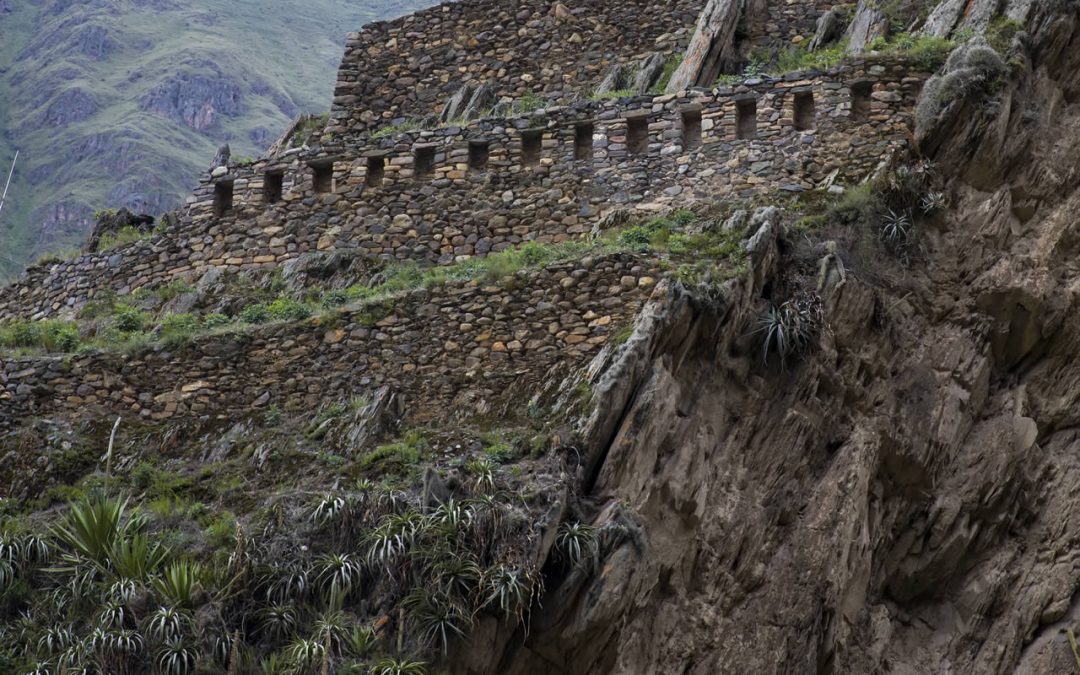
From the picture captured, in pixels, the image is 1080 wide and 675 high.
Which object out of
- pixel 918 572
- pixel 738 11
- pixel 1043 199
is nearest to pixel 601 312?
pixel 918 572

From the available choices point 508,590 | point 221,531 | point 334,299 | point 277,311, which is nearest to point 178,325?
point 277,311

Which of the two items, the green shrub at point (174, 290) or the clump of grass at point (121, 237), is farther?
the clump of grass at point (121, 237)

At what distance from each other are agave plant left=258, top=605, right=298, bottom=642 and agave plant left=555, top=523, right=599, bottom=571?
2831mm

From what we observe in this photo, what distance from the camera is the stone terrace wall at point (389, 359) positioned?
19922mm

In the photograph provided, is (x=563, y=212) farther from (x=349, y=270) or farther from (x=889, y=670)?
(x=889, y=670)

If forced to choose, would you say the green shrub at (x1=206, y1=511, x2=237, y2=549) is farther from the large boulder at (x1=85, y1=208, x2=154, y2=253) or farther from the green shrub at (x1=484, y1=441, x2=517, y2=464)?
the large boulder at (x1=85, y1=208, x2=154, y2=253)

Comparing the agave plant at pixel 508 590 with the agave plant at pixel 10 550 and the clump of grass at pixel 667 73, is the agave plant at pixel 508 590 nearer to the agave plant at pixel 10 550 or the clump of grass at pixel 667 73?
the agave plant at pixel 10 550

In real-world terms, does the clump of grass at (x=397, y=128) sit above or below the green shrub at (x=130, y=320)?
above

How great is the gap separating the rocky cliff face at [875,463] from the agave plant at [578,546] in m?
0.18

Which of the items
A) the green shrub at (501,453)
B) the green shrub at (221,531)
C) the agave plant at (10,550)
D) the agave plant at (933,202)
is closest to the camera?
the green shrub at (221,531)

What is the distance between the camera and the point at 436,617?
15828 mm

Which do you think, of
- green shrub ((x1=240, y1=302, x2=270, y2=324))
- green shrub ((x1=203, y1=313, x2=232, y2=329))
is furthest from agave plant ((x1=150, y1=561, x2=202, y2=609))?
green shrub ((x1=203, y1=313, x2=232, y2=329))

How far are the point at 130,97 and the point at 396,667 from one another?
46821 millimetres

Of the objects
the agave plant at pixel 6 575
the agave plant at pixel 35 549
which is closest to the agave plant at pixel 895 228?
→ the agave plant at pixel 35 549
